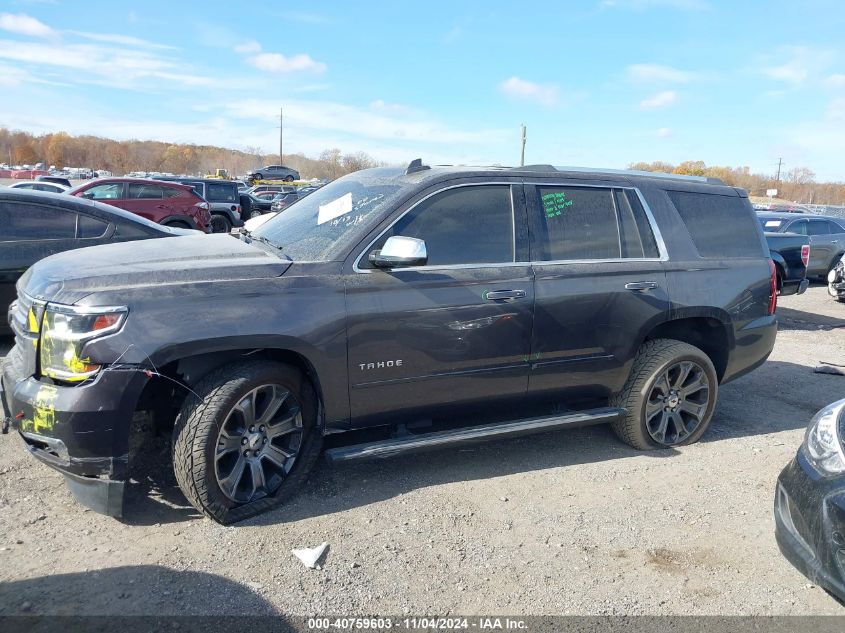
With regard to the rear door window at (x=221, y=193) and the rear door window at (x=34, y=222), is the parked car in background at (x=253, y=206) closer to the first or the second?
the rear door window at (x=221, y=193)

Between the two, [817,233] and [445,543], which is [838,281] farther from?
[445,543]

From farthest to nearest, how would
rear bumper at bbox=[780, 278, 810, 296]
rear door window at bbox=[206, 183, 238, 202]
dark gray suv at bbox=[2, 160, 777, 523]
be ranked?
rear door window at bbox=[206, 183, 238, 202], rear bumper at bbox=[780, 278, 810, 296], dark gray suv at bbox=[2, 160, 777, 523]

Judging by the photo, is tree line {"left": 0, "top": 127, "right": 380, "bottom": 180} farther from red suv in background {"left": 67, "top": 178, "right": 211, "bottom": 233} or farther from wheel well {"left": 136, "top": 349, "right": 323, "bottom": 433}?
wheel well {"left": 136, "top": 349, "right": 323, "bottom": 433}

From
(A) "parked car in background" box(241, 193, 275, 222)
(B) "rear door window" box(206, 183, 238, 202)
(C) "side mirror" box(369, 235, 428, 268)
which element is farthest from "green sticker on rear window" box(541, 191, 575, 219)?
(A) "parked car in background" box(241, 193, 275, 222)

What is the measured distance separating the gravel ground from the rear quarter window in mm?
1554

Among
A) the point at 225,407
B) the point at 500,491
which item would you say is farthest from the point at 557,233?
the point at 225,407

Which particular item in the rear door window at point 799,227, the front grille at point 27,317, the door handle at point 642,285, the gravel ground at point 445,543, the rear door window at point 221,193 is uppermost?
the rear door window at point 221,193

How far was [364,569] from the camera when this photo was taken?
124 inches

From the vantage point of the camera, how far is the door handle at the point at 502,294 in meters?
3.96

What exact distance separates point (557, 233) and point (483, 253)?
1.98ft

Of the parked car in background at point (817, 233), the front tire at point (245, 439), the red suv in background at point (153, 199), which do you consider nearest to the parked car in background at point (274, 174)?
the red suv in background at point (153, 199)

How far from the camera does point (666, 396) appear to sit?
15.5ft

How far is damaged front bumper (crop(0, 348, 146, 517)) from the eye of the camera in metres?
3.12

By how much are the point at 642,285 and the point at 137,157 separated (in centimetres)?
10641
